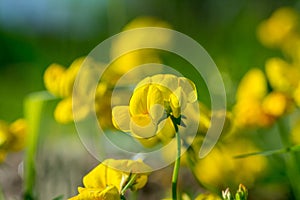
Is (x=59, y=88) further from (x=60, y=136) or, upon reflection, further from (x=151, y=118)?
(x=60, y=136)

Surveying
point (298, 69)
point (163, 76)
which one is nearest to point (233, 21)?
point (298, 69)

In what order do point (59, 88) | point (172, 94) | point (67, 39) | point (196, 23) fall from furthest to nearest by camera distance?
point (196, 23)
point (67, 39)
point (59, 88)
point (172, 94)

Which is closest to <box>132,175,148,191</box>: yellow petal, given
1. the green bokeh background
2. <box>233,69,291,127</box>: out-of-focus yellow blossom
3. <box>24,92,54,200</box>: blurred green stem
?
<box>24,92,54,200</box>: blurred green stem

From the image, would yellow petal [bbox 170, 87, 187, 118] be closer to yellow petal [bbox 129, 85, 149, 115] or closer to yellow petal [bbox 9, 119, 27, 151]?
yellow petal [bbox 129, 85, 149, 115]

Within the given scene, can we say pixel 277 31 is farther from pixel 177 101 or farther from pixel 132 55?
pixel 177 101

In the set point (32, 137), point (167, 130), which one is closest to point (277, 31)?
point (32, 137)

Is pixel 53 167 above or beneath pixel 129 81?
beneath

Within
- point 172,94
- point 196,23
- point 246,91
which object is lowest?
point 196,23
